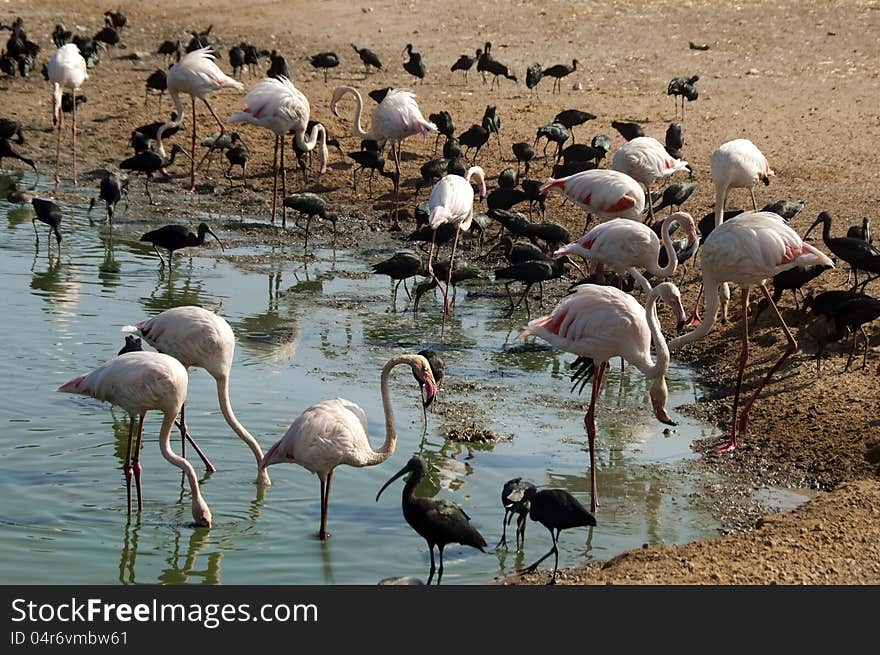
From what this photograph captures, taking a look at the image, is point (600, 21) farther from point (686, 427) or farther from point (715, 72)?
point (686, 427)

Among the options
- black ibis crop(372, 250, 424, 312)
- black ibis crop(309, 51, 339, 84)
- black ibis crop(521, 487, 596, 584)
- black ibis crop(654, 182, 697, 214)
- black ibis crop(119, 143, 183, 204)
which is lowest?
black ibis crop(521, 487, 596, 584)

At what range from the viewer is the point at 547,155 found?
18.9 meters

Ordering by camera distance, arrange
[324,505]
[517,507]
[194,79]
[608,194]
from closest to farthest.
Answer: [517,507] → [324,505] → [608,194] → [194,79]

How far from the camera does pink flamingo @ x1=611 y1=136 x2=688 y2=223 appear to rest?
13.5m

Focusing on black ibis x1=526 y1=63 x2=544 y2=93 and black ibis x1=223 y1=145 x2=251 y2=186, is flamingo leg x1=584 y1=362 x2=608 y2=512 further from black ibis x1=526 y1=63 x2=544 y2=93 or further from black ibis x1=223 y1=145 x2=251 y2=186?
black ibis x1=526 y1=63 x2=544 y2=93

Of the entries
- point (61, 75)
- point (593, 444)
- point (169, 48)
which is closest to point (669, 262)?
point (593, 444)

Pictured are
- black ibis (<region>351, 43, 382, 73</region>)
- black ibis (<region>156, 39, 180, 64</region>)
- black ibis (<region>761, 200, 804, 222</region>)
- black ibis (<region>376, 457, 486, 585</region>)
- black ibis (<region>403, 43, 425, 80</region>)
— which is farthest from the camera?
black ibis (<region>156, 39, 180, 64</region>)

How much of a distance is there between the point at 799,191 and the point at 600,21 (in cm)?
962

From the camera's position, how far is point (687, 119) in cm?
1972

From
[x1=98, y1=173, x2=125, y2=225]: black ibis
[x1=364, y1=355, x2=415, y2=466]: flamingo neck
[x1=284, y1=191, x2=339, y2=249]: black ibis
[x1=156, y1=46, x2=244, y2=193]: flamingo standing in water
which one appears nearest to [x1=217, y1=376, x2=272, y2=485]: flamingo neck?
[x1=364, y1=355, x2=415, y2=466]: flamingo neck

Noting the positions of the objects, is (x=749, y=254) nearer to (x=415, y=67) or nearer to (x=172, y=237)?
(x=172, y=237)

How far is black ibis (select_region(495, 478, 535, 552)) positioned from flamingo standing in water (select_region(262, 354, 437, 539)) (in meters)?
0.88

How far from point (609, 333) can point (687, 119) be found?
36.4 ft

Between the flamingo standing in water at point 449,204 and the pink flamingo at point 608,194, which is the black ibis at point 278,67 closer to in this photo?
the flamingo standing in water at point 449,204
